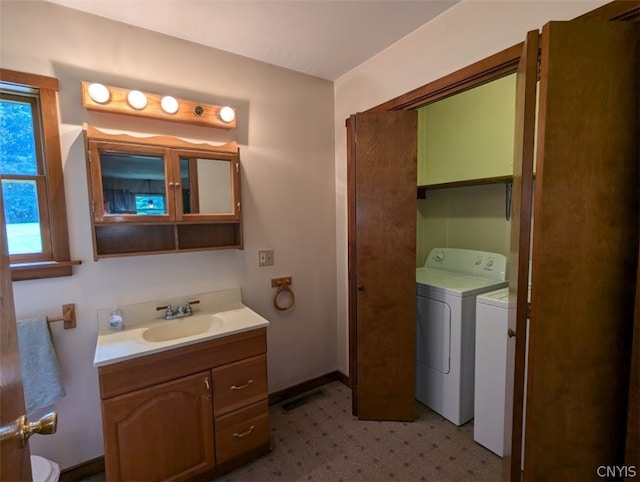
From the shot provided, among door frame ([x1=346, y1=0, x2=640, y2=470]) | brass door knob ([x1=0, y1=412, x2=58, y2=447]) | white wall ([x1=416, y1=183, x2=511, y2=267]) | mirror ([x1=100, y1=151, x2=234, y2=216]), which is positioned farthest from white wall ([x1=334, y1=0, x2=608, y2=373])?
brass door knob ([x1=0, y1=412, x2=58, y2=447])

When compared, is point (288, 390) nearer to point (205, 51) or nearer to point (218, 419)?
point (218, 419)

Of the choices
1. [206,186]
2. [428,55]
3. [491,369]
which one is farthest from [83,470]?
[428,55]

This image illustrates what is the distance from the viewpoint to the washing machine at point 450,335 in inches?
79.5

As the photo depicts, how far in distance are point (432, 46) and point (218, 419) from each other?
2.41 meters

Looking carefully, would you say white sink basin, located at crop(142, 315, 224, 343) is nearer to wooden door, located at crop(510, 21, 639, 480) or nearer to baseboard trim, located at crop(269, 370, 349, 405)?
baseboard trim, located at crop(269, 370, 349, 405)

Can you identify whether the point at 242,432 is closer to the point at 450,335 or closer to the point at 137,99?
the point at 450,335

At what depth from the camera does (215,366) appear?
1631mm

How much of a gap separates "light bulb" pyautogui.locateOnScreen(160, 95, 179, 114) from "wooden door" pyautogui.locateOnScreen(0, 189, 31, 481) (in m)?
1.31

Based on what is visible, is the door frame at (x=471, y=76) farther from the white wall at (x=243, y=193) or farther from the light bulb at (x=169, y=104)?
the light bulb at (x=169, y=104)

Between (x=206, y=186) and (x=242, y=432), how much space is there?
57.0 inches

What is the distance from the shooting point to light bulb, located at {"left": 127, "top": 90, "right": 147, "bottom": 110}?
5.42 ft

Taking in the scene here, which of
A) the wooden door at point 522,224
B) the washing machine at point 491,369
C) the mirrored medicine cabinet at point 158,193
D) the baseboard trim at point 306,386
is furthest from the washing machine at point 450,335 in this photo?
the mirrored medicine cabinet at point 158,193

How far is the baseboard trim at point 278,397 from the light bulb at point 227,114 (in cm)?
199

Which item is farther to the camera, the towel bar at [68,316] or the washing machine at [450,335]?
the washing machine at [450,335]
